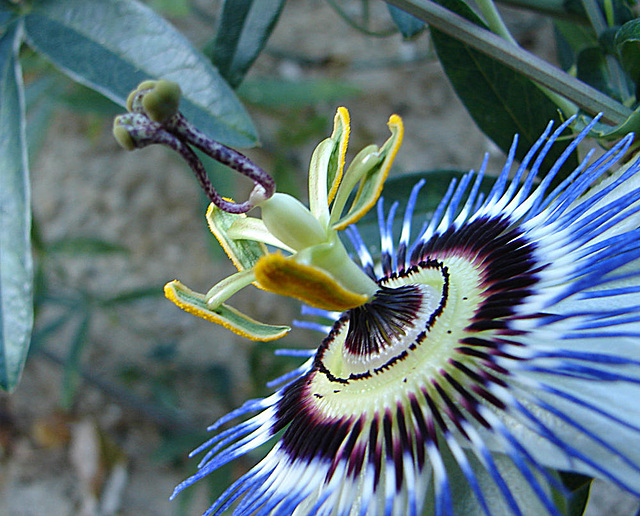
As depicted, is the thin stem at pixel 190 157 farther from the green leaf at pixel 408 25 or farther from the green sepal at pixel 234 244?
the green leaf at pixel 408 25

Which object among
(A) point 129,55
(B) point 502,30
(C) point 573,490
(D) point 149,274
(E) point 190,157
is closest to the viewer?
(C) point 573,490

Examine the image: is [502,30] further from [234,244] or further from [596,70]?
[234,244]

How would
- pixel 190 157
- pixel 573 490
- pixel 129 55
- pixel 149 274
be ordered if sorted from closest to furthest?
pixel 573 490
pixel 190 157
pixel 129 55
pixel 149 274

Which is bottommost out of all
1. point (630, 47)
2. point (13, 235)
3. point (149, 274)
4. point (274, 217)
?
point (149, 274)

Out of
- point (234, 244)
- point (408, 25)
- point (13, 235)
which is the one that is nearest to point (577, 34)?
point (408, 25)

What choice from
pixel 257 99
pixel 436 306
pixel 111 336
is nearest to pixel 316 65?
pixel 257 99

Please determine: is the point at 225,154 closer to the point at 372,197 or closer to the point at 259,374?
the point at 372,197

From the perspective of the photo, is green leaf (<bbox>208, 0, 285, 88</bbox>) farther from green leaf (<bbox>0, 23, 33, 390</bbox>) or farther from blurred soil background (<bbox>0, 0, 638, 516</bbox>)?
blurred soil background (<bbox>0, 0, 638, 516</bbox>)
